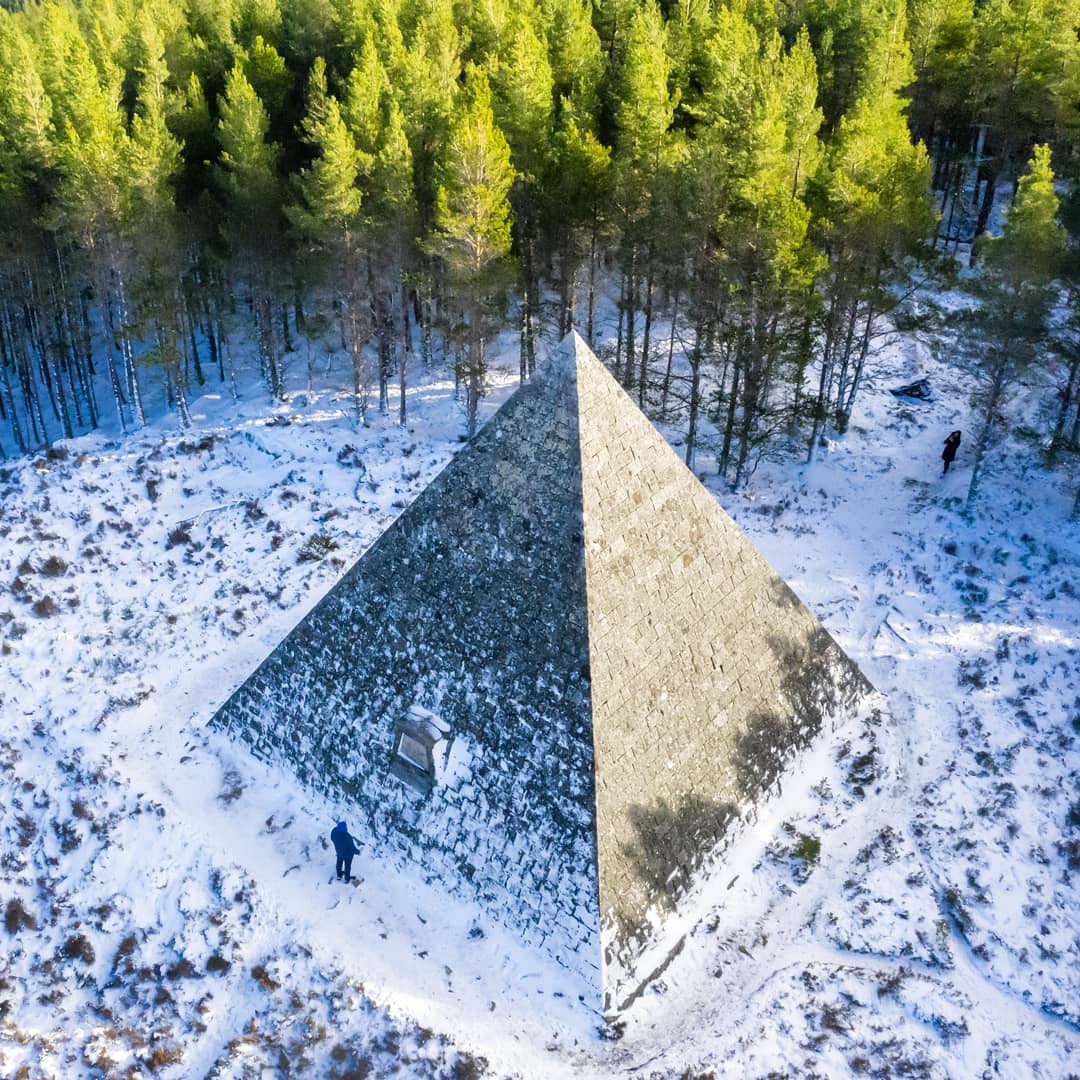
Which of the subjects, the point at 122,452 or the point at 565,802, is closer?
the point at 565,802

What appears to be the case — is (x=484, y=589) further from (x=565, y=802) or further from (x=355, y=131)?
(x=355, y=131)

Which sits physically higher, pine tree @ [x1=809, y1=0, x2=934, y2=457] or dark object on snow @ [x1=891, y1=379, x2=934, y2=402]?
pine tree @ [x1=809, y1=0, x2=934, y2=457]

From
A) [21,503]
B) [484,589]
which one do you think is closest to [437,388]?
[21,503]

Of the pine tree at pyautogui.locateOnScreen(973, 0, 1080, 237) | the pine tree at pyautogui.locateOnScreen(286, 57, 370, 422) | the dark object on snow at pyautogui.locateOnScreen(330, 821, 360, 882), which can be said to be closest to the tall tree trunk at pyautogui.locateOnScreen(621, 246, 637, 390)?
the pine tree at pyautogui.locateOnScreen(286, 57, 370, 422)

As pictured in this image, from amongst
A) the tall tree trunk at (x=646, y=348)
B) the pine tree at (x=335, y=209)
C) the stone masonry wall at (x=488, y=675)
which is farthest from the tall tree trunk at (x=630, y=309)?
the stone masonry wall at (x=488, y=675)

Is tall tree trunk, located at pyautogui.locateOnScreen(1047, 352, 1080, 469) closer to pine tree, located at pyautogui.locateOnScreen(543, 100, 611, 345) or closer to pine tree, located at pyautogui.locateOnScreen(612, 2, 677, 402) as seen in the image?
pine tree, located at pyautogui.locateOnScreen(612, 2, 677, 402)

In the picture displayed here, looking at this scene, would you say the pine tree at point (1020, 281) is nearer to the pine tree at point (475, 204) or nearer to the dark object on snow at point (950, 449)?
the dark object on snow at point (950, 449)

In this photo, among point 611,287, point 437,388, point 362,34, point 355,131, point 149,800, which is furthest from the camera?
point 611,287
